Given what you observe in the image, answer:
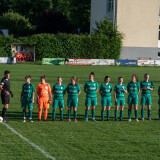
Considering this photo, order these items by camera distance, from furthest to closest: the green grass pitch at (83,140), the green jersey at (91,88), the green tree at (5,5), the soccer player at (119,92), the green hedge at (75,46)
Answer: the green tree at (5,5) < the green hedge at (75,46) < the soccer player at (119,92) < the green jersey at (91,88) < the green grass pitch at (83,140)

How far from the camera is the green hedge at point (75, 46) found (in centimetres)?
5878

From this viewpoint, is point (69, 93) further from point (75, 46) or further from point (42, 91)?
point (75, 46)

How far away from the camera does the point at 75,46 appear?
59719 millimetres

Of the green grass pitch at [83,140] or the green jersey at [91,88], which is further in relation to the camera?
the green jersey at [91,88]

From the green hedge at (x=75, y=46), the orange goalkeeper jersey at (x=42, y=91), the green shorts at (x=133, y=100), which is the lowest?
the green shorts at (x=133, y=100)

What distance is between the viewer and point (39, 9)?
89.9 m

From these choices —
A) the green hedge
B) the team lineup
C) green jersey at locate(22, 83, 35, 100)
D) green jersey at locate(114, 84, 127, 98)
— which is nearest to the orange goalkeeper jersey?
the team lineup

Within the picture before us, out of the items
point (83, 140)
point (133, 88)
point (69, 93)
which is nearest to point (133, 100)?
point (133, 88)

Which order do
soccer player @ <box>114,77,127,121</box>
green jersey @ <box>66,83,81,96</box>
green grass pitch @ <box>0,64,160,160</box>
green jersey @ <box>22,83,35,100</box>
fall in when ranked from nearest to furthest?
1. green grass pitch @ <box>0,64,160,160</box>
2. green jersey @ <box>22,83,35,100</box>
3. green jersey @ <box>66,83,81,96</box>
4. soccer player @ <box>114,77,127,121</box>

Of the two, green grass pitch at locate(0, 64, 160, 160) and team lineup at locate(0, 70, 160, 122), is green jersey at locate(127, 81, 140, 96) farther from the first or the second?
green grass pitch at locate(0, 64, 160, 160)

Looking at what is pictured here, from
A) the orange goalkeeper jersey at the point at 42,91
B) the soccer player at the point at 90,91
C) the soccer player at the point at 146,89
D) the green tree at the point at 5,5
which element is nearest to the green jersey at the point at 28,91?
the orange goalkeeper jersey at the point at 42,91

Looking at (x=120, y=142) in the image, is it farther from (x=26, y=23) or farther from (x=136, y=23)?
(x=26, y=23)

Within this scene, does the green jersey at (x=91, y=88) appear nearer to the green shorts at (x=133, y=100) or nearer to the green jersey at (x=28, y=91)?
the green shorts at (x=133, y=100)

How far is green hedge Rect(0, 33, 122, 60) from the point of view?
5878cm
